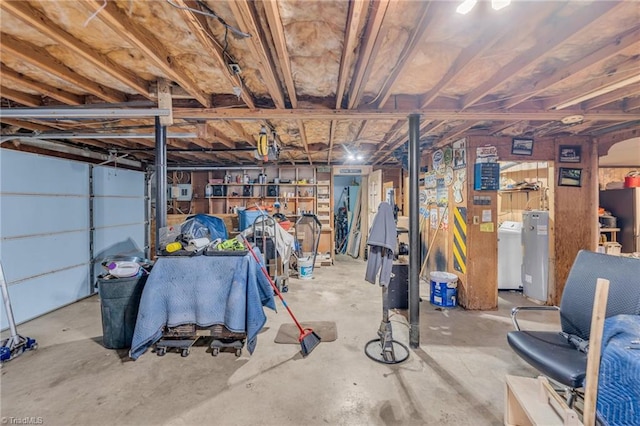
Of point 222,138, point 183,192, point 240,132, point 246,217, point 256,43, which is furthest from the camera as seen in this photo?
point 183,192

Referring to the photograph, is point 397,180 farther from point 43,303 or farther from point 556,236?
point 43,303

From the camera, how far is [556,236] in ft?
12.4

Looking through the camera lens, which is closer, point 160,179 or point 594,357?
point 594,357

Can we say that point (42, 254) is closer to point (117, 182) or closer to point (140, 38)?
point (117, 182)

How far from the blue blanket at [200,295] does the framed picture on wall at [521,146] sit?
3.81 metres

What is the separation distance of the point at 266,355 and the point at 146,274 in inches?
57.5

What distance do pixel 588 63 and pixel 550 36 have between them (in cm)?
50

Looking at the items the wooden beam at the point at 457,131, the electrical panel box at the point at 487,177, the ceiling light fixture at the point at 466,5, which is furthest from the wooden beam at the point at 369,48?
the electrical panel box at the point at 487,177

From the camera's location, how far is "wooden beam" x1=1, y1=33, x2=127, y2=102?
5.62ft

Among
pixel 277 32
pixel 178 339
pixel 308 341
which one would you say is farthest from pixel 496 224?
pixel 178 339

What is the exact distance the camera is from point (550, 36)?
5.46ft

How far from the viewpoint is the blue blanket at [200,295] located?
2.42 m

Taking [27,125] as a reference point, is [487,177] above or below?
below

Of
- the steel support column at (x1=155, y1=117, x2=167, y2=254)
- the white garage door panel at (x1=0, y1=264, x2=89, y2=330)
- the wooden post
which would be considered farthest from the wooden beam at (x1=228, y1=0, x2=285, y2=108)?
the white garage door panel at (x1=0, y1=264, x2=89, y2=330)
